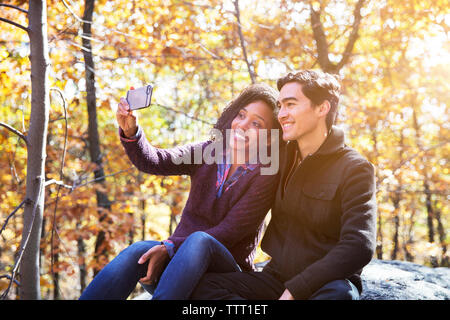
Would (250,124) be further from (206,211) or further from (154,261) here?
(154,261)

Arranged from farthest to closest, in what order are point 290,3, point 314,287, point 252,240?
1. point 290,3
2. point 252,240
3. point 314,287

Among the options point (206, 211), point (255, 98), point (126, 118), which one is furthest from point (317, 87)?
point (126, 118)

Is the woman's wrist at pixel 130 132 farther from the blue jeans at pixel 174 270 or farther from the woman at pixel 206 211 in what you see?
the blue jeans at pixel 174 270

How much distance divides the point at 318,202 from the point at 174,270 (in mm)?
841

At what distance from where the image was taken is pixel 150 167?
2.39 metres

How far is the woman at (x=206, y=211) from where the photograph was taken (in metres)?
1.88

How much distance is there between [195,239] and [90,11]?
513 centimetres

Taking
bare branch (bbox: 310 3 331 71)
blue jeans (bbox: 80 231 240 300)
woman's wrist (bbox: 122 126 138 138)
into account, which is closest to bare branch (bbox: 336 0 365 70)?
bare branch (bbox: 310 3 331 71)

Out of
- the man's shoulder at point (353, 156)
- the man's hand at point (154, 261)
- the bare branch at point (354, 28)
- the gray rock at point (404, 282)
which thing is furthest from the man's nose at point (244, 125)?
the bare branch at point (354, 28)

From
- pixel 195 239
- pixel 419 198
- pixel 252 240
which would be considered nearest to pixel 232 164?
pixel 252 240

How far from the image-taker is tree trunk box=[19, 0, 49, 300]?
2.30 metres

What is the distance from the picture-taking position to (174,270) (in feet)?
5.95
